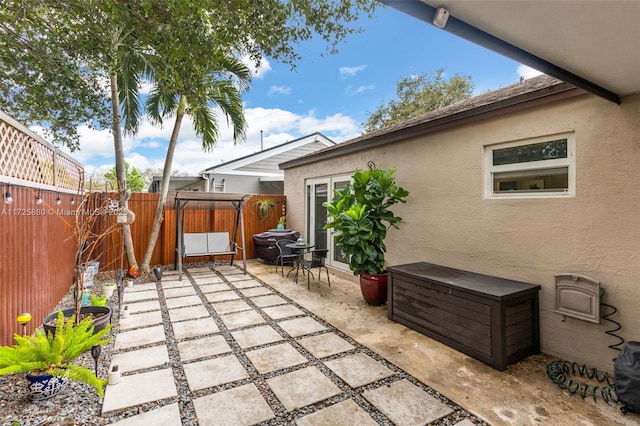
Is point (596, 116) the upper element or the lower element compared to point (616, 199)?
upper

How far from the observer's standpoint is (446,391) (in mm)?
2520

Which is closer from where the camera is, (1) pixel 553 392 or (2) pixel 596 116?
(1) pixel 553 392

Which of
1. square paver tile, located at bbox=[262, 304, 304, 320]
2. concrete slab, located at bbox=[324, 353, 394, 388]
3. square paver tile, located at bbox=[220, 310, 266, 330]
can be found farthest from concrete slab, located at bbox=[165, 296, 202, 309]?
concrete slab, located at bbox=[324, 353, 394, 388]

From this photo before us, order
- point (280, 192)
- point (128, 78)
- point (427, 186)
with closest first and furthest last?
1. point (427, 186)
2. point (128, 78)
3. point (280, 192)

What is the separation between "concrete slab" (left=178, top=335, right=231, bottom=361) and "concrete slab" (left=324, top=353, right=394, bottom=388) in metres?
1.21

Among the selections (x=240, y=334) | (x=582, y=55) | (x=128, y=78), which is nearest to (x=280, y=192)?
(x=128, y=78)

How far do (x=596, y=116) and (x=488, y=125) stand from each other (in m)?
1.08

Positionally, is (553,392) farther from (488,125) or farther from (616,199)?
(488,125)

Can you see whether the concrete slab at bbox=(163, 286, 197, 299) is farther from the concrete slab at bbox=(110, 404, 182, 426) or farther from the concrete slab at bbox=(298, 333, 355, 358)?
the concrete slab at bbox=(110, 404, 182, 426)

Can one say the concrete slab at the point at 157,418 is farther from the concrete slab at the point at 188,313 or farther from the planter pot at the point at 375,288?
the planter pot at the point at 375,288

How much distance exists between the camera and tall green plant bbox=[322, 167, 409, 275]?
4.65 metres

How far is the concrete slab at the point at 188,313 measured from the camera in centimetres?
420

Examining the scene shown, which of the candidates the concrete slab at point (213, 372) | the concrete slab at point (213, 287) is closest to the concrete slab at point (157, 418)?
the concrete slab at point (213, 372)

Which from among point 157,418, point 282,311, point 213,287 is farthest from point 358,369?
point 213,287
